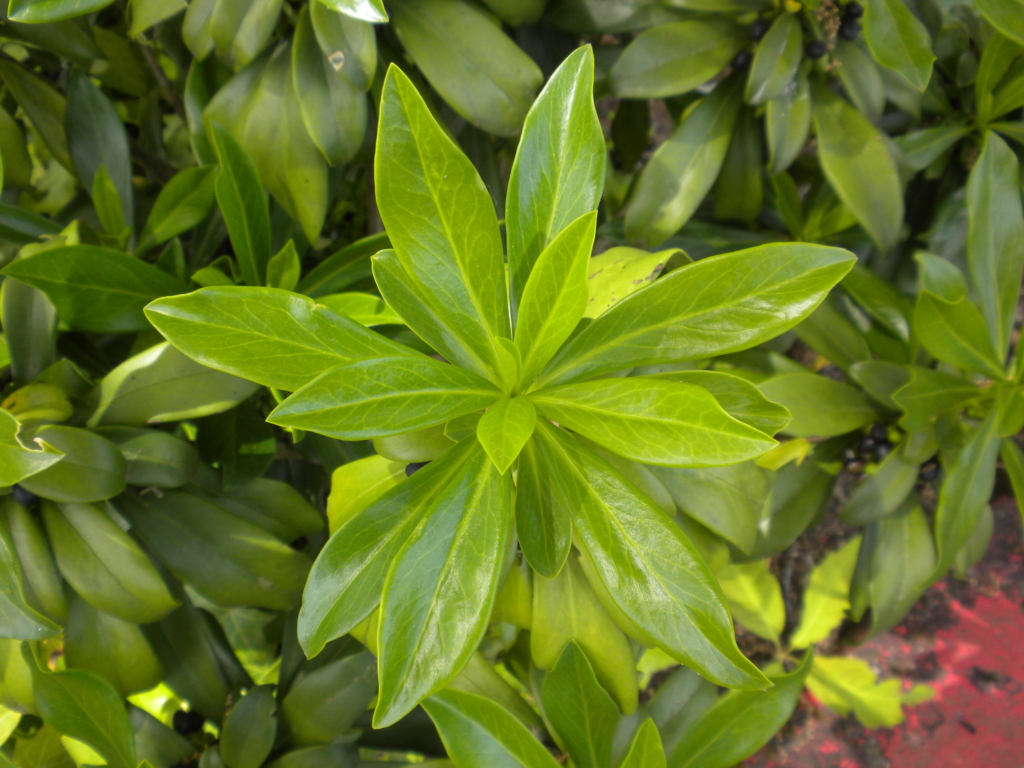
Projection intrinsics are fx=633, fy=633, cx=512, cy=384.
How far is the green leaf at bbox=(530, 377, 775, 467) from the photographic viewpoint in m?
0.47

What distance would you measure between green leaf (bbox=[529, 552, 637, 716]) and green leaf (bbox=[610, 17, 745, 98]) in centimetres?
70

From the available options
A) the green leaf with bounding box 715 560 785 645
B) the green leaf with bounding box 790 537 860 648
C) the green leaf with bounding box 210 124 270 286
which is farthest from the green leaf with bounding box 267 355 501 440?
the green leaf with bounding box 790 537 860 648

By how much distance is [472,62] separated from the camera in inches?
32.2

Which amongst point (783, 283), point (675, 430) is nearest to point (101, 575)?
point (675, 430)

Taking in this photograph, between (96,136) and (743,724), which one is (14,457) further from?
(743,724)

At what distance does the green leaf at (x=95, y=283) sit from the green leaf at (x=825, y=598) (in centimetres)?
147

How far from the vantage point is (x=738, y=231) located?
4.13 ft

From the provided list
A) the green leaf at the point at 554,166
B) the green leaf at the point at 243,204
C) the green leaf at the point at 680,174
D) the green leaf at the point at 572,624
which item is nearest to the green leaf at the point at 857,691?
the green leaf at the point at 572,624

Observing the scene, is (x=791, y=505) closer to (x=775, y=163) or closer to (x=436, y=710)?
(x=775, y=163)

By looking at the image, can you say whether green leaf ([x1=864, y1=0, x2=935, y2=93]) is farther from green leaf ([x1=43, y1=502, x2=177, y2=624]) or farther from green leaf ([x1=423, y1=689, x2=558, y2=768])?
green leaf ([x1=43, y1=502, x2=177, y2=624])

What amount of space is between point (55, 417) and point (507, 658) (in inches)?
30.1

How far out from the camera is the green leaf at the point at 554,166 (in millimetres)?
564

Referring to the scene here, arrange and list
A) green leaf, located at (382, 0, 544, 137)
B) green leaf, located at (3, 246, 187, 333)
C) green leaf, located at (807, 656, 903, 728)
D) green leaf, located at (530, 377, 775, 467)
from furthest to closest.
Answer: green leaf, located at (807, 656, 903, 728)
green leaf, located at (382, 0, 544, 137)
green leaf, located at (3, 246, 187, 333)
green leaf, located at (530, 377, 775, 467)

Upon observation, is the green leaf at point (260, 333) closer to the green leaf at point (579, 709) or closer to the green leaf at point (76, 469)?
the green leaf at point (76, 469)
